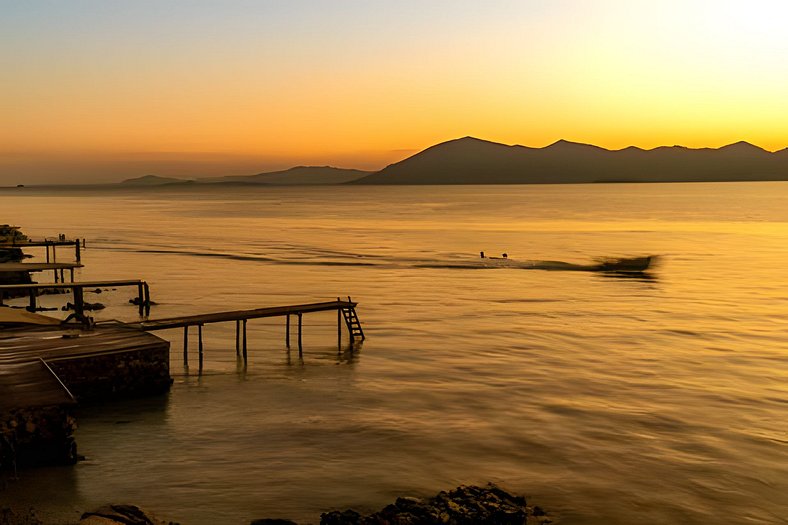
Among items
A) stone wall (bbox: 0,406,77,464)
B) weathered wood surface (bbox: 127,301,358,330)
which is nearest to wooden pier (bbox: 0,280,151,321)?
weathered wood surface (bbox: 127,301,358,330)

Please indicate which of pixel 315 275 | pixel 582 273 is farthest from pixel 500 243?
pixel 315 275

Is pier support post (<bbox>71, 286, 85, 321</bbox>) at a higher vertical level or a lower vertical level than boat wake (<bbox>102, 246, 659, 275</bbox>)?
higher

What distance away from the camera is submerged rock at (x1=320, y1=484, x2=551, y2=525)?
13.7 meters

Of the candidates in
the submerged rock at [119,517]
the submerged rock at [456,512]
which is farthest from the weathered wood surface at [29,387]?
the submerged rock at [456,512]

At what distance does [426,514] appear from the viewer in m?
13.9

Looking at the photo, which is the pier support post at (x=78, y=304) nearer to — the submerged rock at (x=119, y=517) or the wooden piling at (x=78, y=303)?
the wooden piling at (x=78, y=303)

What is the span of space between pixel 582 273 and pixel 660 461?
150 feet

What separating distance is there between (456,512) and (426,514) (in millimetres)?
583

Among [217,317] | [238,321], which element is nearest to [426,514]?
[217,317]

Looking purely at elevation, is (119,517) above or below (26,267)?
below

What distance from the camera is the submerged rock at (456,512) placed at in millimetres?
13727

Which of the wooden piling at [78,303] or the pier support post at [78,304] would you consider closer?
the pier support post at [78,304]

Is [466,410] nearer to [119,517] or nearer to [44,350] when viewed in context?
[119,517]

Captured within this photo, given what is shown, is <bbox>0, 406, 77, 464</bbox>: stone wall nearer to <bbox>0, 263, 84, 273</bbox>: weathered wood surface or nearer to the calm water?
the calm water
